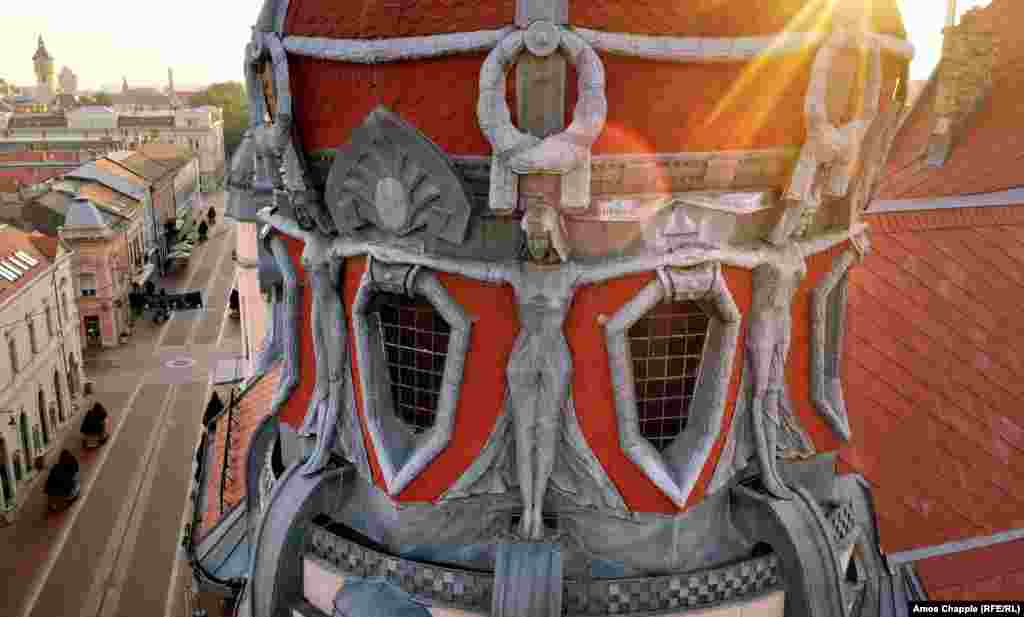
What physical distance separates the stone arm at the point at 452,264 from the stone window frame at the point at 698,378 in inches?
64.2

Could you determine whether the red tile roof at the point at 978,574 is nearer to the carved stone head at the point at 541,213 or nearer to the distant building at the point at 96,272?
the carved stone head at the point at 541,213

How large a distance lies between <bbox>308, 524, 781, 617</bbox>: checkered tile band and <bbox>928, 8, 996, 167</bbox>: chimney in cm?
2069

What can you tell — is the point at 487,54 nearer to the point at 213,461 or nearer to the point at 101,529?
the point at 213,461

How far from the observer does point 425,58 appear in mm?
12844

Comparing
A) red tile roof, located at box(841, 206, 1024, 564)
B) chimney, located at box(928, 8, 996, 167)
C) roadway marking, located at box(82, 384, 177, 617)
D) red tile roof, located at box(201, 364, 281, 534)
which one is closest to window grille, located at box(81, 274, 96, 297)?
roadway marking, located at box(82, 384, 177, 617)

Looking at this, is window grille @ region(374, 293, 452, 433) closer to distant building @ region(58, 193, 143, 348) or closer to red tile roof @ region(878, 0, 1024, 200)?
red tile roof @ region(878, 0, 1024, 200)

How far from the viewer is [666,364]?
1445 centimetres

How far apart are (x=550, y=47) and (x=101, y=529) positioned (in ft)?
123

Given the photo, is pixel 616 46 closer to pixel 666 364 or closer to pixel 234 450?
pixel 666 364

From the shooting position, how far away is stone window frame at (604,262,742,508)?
13.3 metres

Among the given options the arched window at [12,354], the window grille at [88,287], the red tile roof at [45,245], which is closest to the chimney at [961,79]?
the arched window at [12,354]

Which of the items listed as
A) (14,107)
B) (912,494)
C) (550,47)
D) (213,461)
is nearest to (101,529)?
(213,461)

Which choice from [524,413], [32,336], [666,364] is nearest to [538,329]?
[524,413]

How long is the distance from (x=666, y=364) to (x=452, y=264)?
3624 millimetres
